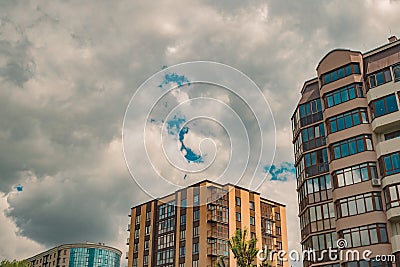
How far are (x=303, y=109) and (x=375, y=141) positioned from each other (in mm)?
10433

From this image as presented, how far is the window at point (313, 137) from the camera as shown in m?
48.4

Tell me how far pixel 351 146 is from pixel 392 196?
6.59 metres

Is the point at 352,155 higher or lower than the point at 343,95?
lower

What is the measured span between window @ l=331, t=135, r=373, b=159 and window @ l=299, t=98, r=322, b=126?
5040 millimetres

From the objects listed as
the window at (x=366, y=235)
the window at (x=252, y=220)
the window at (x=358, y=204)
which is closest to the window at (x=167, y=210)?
the window at (x=252, y=220)

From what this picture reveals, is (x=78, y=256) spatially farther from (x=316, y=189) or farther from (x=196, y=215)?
(x=316, y=189)

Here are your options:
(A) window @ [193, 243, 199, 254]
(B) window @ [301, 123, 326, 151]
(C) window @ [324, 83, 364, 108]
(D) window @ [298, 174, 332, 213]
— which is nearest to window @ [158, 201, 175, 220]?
(A) window @ [193, 243, 199, 254]

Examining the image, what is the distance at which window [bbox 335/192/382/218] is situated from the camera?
40.7m

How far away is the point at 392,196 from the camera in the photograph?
39625 millimetres

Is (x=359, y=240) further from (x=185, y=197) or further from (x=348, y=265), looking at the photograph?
(x=185, y=197)

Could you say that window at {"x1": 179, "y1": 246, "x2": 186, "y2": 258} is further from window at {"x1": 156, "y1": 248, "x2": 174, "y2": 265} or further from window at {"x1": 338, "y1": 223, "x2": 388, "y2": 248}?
window at {"x1": 338, "y1": 223, "x2": 388, "y2": 248}

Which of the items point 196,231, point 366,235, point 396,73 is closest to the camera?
point 366,235

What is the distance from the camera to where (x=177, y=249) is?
8262 cm

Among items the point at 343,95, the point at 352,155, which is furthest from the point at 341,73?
the point at 352,155
